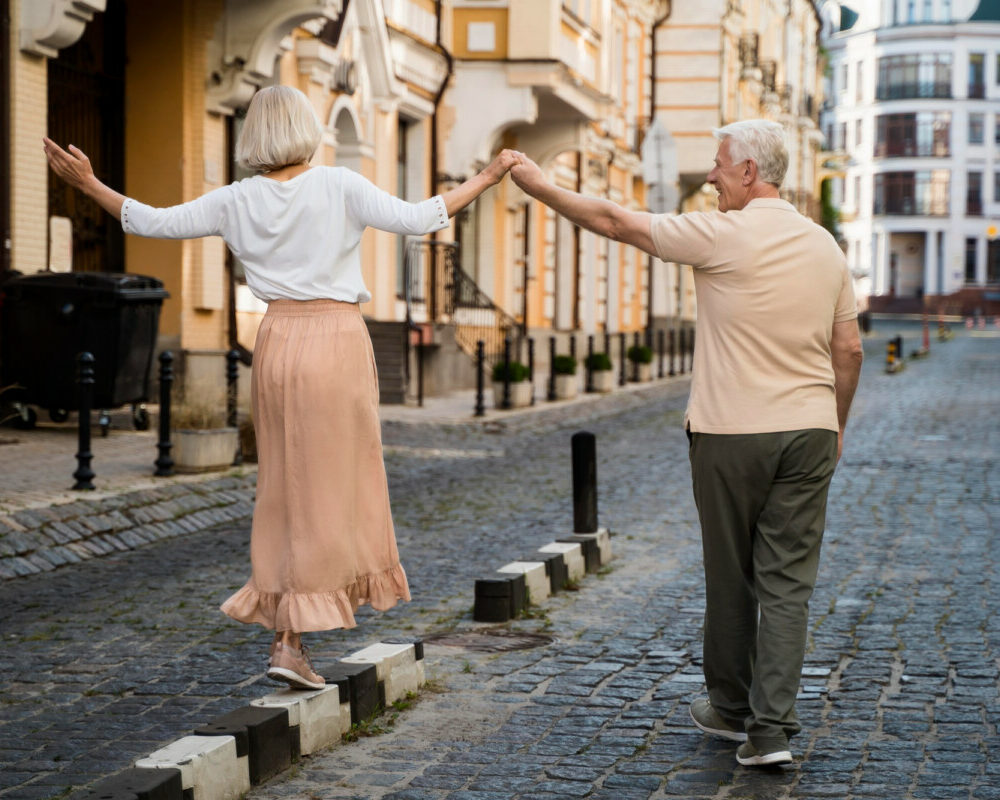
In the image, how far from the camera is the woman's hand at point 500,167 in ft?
17.7

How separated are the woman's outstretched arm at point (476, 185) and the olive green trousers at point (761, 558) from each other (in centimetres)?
104

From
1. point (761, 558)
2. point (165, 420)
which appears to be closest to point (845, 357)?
point (761, 558)

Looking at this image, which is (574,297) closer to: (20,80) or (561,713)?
(20,80)

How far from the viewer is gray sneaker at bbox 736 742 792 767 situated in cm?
504

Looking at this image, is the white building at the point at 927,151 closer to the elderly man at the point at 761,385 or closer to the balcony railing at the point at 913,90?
the balcony railing at the point at 913,90

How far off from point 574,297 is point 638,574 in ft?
87.1

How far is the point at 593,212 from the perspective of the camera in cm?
532

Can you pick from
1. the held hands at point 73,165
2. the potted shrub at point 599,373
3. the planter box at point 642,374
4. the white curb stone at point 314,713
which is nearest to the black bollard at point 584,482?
the white curb stone at point 314,713

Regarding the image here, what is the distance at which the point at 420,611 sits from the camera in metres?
7.91

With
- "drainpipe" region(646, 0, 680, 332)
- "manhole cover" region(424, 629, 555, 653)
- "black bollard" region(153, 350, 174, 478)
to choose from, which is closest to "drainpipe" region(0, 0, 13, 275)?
"black bollard" region(153, 350, 174, 478)

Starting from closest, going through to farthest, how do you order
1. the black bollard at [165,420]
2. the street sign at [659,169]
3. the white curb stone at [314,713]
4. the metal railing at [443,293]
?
the white curb stone at [314,713]
the black bollard at [165,420]
the metal railing at [443,293]
the street sign at [659,169]

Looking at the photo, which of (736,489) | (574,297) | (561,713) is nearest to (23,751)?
(561,713)

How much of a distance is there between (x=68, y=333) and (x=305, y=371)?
31.0 feet

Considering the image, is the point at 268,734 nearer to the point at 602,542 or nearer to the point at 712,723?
the point at 712,723
